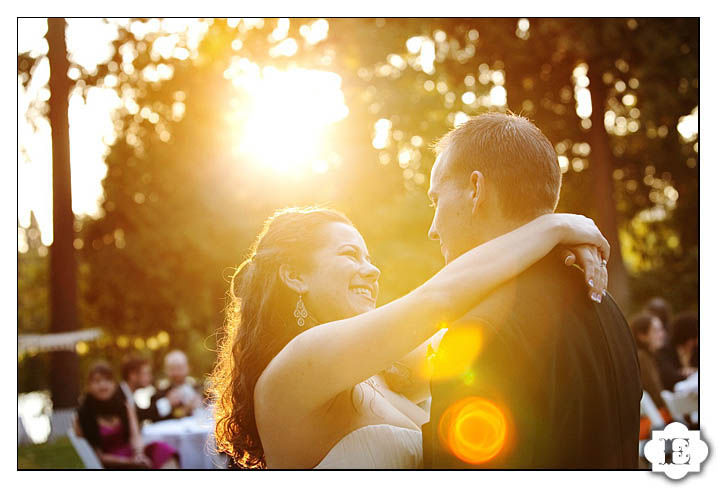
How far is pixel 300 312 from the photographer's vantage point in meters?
2.57

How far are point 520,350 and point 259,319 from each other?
991mm

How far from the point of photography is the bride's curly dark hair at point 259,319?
2512 millimetres

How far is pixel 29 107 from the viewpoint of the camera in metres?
14.6

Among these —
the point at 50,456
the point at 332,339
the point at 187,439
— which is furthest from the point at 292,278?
the point at 50,456

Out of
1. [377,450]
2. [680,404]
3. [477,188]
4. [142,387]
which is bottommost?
[142,387]

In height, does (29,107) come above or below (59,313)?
above

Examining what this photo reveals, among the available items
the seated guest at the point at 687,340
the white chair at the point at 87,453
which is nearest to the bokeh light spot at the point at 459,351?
the white chair at the point at 87,453

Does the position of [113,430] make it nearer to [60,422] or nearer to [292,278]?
[292,278]

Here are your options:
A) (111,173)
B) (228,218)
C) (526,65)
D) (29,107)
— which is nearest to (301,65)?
(526,65)

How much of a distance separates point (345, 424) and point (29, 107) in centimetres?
1405

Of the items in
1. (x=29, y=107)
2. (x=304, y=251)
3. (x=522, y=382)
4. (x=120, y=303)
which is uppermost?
(x=29, y=107)

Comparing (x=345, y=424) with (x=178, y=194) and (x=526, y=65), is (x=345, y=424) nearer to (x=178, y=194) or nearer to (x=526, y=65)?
(x=526, y=65)

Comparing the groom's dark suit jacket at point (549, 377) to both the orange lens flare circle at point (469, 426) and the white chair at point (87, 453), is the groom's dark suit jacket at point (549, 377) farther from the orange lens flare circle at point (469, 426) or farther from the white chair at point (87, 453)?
the white chair at point (87, 453)
